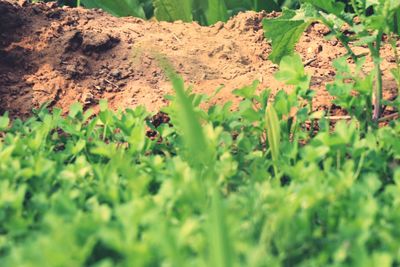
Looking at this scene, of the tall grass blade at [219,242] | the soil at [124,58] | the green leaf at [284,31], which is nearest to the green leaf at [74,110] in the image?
the soil at [124,58]

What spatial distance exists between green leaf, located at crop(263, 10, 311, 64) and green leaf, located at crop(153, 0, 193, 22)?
3.03 ft

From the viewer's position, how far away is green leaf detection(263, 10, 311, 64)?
309cm

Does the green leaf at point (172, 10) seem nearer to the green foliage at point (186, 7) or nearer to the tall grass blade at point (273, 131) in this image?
the green foliage at point (186, 7)

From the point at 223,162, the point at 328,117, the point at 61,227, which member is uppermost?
the point at 61,227

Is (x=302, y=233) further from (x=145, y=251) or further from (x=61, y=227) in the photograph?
(x=61, y=227)

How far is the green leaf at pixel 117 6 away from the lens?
4.36 m

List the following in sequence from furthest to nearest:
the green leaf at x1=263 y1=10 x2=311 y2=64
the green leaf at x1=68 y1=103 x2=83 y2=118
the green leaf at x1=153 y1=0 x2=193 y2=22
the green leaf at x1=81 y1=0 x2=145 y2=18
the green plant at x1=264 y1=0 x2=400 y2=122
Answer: the green leaf at x1=81 y1=0 x2=145 y2=18, the green leaf at x1=153 y1=0 x2=193 y2=22, the green leaf at x1=263 y1=10 x2=311 y2=64, the green leaf at x1=68 y1=103 x2=83 y2=118, the green plant at x1=264 y1=0 x2=400 y2=122

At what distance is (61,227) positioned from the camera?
1.66m

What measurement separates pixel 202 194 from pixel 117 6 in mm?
2630

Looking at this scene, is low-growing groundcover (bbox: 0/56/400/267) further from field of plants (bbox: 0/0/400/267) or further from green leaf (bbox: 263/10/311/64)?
green leaf (bbox: 263/10/311/64)

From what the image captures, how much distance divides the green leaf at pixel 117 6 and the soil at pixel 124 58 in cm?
70

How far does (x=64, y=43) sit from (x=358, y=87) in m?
1.36

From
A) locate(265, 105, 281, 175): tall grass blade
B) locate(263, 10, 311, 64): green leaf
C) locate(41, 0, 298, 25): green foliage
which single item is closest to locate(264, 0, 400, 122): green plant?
locate(263, 10, 311, 64): green leaf

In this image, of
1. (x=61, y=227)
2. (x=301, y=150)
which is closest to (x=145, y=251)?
(x=61, y=227)
